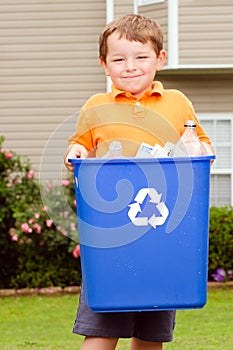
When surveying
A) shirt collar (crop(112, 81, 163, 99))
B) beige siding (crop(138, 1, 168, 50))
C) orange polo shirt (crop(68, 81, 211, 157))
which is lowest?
orange polo shirt (crop(68, 81, 211, 157))

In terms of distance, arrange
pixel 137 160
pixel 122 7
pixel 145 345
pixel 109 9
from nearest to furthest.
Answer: pixel 137 160
pixel 145 345
pixel 109 9
pixel 122 7

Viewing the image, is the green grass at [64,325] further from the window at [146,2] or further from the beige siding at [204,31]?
the window at [146,2]

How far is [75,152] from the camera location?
4.18 meters

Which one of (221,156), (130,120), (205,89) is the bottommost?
(221,156)

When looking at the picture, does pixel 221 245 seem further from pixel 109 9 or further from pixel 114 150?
pixel 114 150

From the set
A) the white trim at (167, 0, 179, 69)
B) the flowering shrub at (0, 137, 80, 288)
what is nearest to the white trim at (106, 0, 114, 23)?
the white trim at (167, 0, 179, 69)

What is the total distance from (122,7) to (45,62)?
4.11 feet

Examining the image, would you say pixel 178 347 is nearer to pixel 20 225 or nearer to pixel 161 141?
pixel 161 141

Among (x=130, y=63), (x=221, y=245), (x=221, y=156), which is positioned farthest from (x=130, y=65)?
(x=221, y=156)

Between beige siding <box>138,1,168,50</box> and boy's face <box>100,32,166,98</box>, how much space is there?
895 cm

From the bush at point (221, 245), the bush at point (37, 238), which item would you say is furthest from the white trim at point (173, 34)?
the bush at point (221, 245)

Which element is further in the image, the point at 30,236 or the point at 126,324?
the point at 30,236

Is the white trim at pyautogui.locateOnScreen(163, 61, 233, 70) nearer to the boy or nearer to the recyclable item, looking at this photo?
the boy

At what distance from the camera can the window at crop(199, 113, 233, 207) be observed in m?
13.7
